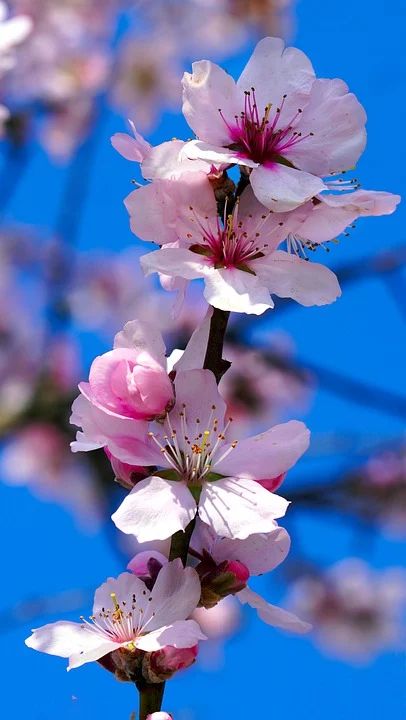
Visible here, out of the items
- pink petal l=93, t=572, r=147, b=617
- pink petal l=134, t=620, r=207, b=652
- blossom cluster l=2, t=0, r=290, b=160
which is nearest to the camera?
pink petal l=134, t=620, r=207, b=652

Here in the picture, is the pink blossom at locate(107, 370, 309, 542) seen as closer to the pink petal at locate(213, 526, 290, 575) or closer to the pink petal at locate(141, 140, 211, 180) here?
the pink petal at locate(213, 526, 290, 575)

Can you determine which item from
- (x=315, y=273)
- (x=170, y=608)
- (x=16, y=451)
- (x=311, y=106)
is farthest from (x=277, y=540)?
(x=16, y=451)

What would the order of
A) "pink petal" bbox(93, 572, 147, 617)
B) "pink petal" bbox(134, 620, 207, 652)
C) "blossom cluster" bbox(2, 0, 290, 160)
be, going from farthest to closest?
1. "blossom cluster" bbox(2, 0, 290, 160)
2. "pink petal" bbox(93, 572, 147, 617)
3. "pink petal" bbox(134, 620, 207, 652)

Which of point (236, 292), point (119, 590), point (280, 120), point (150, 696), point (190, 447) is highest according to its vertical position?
point (280, 120)

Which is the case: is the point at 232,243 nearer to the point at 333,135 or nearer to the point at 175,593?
the point at 333,135

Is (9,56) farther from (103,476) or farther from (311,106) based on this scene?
(103,476)

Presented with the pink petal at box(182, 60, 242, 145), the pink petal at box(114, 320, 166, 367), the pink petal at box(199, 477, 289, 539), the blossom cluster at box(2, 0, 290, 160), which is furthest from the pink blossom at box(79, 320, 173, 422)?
the blossom cluster at box(2, 0, 290, 160)

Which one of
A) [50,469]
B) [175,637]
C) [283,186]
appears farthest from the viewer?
[50,469]

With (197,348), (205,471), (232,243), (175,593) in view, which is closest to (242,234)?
(232,243)

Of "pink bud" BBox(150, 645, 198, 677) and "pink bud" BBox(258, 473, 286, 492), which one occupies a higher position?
"pink bud" BBox(258, 473, 286, 492)
